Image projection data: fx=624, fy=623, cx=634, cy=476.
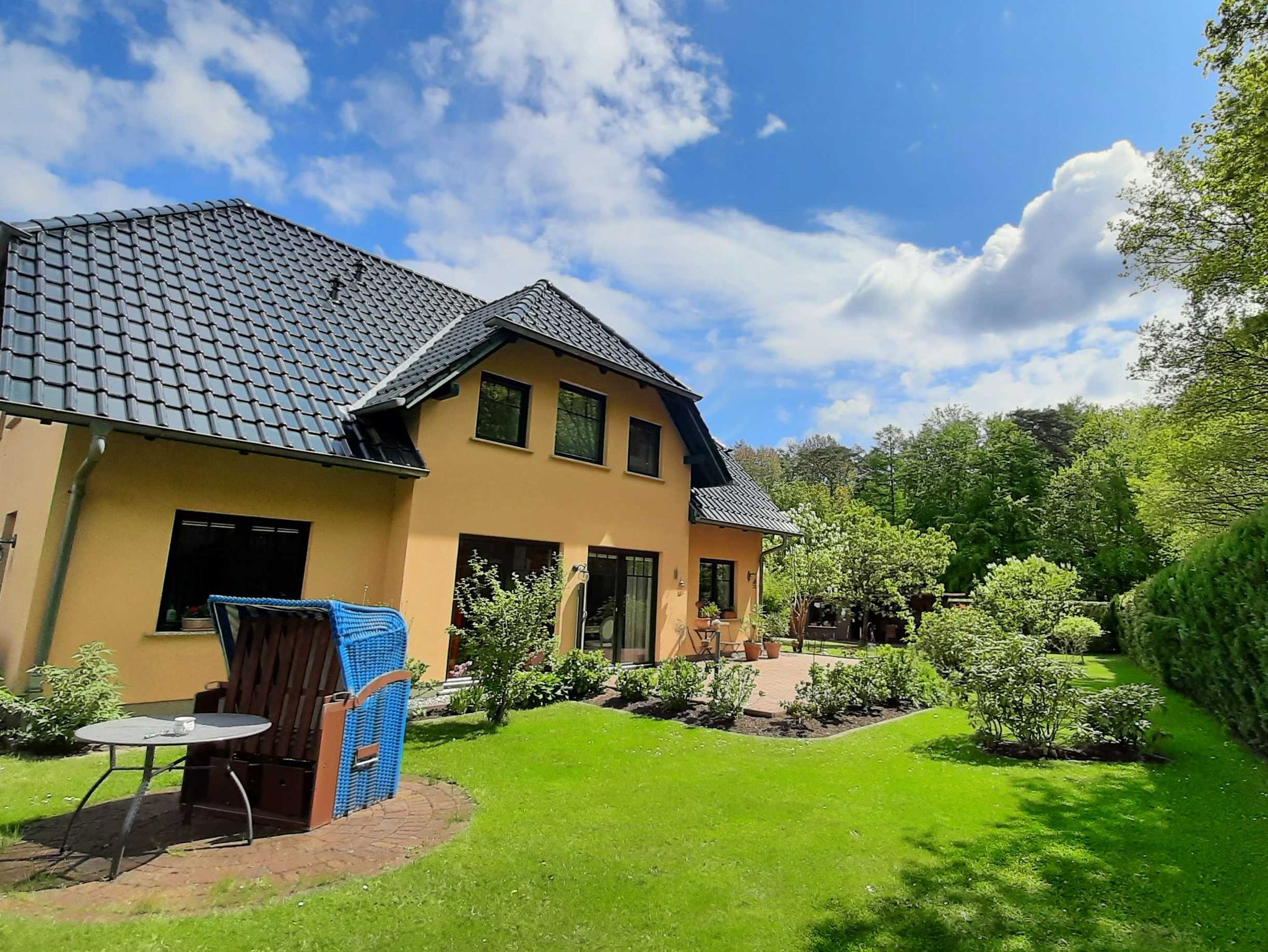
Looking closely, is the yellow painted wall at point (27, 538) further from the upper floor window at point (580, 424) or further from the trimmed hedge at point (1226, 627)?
the trimmed hedge at point (1226, 627)

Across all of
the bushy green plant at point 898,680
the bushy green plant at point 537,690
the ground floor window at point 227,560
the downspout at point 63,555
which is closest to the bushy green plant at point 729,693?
the bushy green plant at point 898,680

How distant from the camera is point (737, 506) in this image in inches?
703

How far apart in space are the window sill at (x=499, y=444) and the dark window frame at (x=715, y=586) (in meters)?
7.00

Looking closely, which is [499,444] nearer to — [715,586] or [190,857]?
[190,857]

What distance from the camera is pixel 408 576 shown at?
9.77 metres

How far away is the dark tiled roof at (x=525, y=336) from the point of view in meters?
10.1

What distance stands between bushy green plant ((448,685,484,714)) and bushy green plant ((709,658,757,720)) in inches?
130

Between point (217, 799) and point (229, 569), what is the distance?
426 cm

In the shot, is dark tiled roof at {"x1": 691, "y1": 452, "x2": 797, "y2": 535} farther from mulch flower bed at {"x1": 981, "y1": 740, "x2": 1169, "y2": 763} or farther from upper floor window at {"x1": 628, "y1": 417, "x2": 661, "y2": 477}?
mulch flower bed at {"x1": 981, "y1": 740, "x2": 1169, "y2": 763}

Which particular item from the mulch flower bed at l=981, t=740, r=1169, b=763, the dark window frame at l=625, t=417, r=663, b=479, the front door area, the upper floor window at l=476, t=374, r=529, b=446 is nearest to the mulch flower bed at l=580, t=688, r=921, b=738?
the mulch flower bed at l=981, t=740, r=1169, b=763

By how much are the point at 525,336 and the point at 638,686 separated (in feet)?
20.4

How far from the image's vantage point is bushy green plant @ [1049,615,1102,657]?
48.7 ft

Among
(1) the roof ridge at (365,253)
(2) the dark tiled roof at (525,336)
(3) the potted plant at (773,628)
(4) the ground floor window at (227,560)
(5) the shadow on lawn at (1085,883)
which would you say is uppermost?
(1) the roof ridge at (365,253)

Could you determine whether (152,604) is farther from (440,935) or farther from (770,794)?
(770,794)
